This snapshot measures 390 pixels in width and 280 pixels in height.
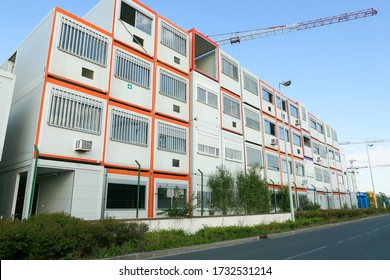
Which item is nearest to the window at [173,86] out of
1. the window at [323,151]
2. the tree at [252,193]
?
the tree at [252,193]

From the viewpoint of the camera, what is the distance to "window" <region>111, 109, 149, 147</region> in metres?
16.9

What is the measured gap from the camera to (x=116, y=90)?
17.4m

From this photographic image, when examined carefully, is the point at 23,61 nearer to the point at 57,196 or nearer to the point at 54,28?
the point at 54,28

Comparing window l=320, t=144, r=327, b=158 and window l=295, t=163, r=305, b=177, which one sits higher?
window l=320, t=144, r=327, b=158

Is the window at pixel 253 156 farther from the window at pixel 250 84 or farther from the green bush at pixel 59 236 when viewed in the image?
the green bush at pixel 59 236

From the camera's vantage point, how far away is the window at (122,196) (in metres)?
16.0

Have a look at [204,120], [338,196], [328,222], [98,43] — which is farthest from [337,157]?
[98,43]

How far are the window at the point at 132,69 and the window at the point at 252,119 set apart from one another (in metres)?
12.1

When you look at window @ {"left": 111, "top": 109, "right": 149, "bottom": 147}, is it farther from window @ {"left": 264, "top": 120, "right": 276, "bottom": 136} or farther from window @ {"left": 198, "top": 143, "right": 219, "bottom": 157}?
window @ {"left": 264, "top": 120, "right": 276, "bottom": 136}

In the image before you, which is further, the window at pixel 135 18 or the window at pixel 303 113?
the window at pixel 303 113

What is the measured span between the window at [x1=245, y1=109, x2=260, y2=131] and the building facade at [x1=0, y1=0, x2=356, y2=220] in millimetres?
327

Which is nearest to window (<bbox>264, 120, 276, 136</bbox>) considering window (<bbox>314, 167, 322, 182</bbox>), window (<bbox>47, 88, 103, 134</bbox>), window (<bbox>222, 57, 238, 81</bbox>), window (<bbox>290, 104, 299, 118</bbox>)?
window (<bbox>290, 104, 299, 118</bbox>)

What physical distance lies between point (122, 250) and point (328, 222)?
65.8ft

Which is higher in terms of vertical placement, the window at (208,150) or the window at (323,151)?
the window at (323,151)
